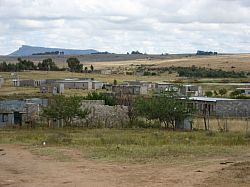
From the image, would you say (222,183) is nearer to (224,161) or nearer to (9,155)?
(224,161)

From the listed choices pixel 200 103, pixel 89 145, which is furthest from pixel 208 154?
pixel 200 103

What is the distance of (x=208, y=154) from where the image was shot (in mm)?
24797

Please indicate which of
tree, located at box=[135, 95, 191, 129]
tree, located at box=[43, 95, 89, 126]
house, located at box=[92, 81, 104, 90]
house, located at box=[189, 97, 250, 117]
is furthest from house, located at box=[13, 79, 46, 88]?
tree, located at box=[43, 95, 89, 126]

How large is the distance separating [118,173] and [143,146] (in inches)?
359

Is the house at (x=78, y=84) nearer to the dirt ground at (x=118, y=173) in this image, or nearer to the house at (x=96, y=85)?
the house at (x=96, y=85)

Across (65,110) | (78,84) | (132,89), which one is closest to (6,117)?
(65,110)

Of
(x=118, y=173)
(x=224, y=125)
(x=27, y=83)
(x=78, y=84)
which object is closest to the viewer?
(x=118, y=173)

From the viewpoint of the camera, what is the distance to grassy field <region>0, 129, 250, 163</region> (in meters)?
24.1

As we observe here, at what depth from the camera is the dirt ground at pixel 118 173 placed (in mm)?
17359

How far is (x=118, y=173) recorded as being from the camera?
19469mm

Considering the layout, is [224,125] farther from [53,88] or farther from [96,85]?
[96,85]

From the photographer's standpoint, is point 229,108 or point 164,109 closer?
point 164,109

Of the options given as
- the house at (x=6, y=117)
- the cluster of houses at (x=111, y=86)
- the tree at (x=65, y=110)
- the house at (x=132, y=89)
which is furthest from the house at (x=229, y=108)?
the house at (x=132, y=89)

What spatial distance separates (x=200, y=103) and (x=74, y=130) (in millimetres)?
23781
